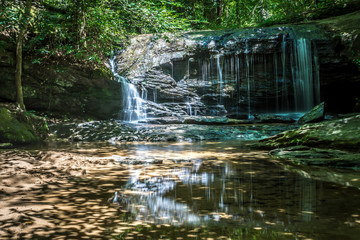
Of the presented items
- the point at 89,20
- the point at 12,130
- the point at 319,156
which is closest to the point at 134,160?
the point at 319,156

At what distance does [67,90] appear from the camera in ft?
43.2

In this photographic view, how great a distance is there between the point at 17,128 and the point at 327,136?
8661 millimetres

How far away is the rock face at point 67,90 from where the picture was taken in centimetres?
1257

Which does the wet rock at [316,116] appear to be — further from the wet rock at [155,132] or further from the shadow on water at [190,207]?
the shadow on water at [190,207]

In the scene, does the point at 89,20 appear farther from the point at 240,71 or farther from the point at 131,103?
the point at 240,71

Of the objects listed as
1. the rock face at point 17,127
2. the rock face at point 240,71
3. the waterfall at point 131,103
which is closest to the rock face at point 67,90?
the waterfall at point 131,103

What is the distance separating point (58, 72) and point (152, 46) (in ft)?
18.6

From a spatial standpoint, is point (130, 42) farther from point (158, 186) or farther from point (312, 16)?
point (158, 186)

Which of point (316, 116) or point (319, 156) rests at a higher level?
point (316, 116)

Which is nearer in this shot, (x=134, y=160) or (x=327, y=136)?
(x=134, y=160)

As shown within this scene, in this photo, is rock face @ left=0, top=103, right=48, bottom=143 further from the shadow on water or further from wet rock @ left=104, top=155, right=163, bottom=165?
the shadow on water

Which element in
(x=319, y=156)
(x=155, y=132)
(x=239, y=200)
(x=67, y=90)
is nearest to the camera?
(x=239, y=200)

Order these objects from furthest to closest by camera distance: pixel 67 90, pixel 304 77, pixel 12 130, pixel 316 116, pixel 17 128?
pixel 304 77, pixel 67 90, pixel 316 116, pixel 17 128, pixel 12 130

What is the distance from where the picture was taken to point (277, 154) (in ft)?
21.5
